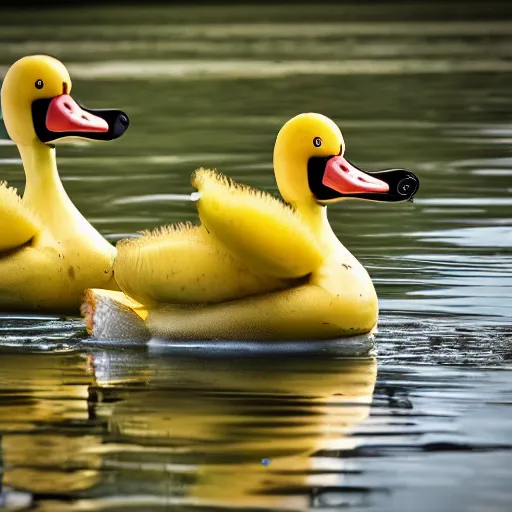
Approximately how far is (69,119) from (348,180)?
6.05 ft

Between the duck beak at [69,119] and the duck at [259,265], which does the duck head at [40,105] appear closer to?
the duck beak at [69,119]

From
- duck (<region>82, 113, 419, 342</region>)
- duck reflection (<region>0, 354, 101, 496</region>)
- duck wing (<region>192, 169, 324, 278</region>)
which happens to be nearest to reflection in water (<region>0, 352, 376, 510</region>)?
duck reflection (<region>0, 354, 101, 496</region>)

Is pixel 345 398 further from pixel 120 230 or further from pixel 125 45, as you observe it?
pixel 125 45

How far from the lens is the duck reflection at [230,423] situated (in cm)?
624

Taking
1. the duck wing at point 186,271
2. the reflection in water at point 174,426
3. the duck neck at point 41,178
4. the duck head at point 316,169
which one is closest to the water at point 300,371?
the reflection in water at point 174,426

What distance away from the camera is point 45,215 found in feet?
30.9

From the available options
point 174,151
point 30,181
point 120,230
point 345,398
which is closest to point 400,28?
point 174,151

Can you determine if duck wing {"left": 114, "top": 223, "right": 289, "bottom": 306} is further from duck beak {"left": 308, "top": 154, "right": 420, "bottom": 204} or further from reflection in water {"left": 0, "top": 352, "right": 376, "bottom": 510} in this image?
duck beak {"left": 308, "top": 154, "right": 420, "bottom": 204}

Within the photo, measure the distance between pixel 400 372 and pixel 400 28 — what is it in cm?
2548

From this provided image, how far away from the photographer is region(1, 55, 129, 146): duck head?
966 centimetres

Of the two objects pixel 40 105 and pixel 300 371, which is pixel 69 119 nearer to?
pixel 40 105

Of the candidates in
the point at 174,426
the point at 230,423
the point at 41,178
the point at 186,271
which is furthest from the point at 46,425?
the point at 41,178

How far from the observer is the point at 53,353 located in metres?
8.52

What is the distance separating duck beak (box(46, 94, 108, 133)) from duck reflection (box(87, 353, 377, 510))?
1638 millimetres
